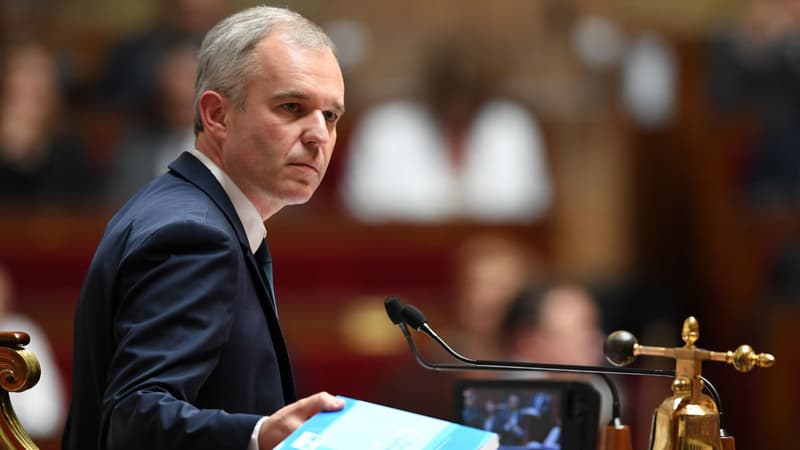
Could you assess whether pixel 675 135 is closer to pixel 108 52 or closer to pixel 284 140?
pixel 108 52

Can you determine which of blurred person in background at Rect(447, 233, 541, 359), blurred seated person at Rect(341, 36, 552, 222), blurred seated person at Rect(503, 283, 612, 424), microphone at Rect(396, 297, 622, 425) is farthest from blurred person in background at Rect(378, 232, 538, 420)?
microphone at Rect(396, 297, 622, 425)

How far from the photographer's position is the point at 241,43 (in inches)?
62.5

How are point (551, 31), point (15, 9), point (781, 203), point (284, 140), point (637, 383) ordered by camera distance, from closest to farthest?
point (284, 140) < point (637, 383) < point (781, 203) < point (15, 9) < point (551, 31)

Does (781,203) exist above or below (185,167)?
below

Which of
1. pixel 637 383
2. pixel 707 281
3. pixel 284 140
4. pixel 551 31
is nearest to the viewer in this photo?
pixel 284 140

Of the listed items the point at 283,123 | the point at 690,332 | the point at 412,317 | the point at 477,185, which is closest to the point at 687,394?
the point at 690,332

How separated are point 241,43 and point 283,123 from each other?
105 mm

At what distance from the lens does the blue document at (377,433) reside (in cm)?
131

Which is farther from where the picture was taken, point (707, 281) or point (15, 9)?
point (15, 9)

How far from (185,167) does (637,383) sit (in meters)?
2.91

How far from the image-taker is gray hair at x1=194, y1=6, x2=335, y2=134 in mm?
1587

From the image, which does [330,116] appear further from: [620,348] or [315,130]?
[620,348]

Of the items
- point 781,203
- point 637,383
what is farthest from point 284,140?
point 781,203

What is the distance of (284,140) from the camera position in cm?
158
